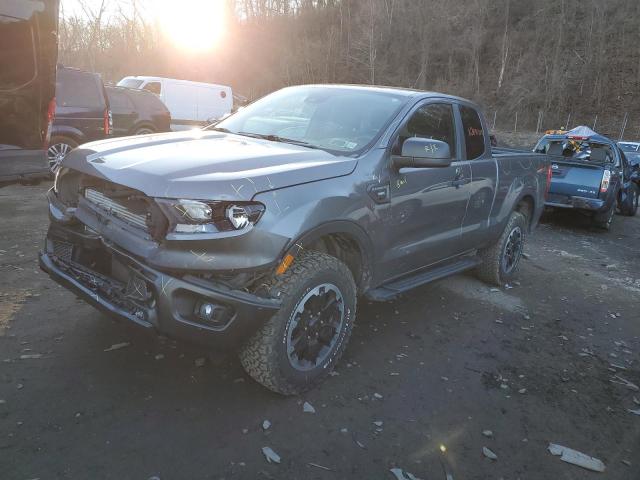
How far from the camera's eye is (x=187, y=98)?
18281 mm

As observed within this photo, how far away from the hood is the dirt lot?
0.94 m

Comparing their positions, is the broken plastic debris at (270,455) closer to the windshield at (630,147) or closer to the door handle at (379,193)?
the door handle at (379,193)

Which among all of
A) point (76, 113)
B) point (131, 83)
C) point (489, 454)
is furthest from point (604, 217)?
point (131, 83)

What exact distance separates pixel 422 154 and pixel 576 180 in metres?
7.18

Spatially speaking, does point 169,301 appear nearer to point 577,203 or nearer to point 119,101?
point 577,203

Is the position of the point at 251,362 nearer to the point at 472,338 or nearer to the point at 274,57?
the point at 472,338

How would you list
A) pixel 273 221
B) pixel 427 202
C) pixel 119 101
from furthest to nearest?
pixel 119 101
pixel 427 202
pixel 273 221

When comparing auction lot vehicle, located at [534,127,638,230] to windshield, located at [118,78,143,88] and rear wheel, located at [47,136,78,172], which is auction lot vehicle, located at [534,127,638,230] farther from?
windshield, located at [118,78,143,88]

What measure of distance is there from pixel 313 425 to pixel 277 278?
0.84 metres

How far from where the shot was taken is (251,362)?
287 centimetres

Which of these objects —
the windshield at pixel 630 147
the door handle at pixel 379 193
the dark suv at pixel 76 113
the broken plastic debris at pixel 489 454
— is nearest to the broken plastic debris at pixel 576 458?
the broken plastic debris at pixel 489 454

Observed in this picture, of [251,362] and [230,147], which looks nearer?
[251,362]

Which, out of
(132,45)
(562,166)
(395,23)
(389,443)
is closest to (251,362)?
(389,443)

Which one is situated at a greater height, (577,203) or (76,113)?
(76,113)
